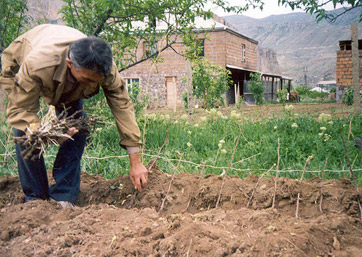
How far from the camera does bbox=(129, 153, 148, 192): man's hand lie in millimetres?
2910

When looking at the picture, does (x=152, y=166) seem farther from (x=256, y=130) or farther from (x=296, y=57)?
(x=296, y=57)

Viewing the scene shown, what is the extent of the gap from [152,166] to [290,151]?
2021 mm

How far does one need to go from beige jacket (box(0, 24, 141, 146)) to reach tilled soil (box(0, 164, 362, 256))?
633 mm

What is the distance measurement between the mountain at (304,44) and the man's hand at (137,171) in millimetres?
62182

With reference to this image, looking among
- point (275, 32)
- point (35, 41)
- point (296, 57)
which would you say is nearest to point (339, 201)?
point (35, 41)

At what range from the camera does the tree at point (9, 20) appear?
4668 millimetres

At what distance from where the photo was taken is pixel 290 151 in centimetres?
439

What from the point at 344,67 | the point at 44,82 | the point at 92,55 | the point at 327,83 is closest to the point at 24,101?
the point at 44,82

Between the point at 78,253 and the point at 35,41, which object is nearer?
the point at 78,253

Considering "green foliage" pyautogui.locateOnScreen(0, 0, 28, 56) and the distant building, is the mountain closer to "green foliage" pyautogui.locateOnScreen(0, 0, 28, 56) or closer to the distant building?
the distant building

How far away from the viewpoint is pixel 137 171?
2939mm

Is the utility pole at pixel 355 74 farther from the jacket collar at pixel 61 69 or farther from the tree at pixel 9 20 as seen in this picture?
the tree at pixel 9 20

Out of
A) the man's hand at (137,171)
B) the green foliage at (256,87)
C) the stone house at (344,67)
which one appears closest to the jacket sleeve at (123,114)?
the man's hand at (137,171)

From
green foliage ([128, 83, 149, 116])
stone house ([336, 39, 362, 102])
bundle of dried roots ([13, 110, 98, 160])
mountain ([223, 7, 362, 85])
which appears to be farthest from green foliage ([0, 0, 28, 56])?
mountain ([223, 7, 362, 85])
